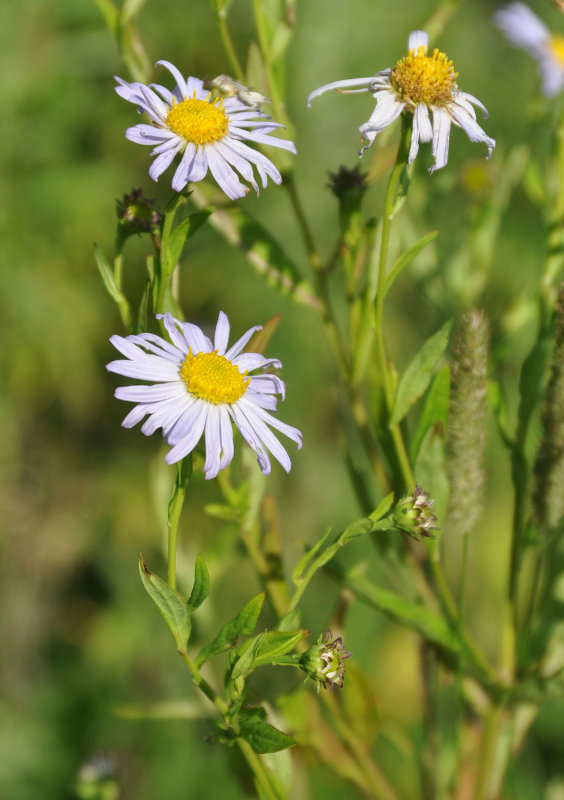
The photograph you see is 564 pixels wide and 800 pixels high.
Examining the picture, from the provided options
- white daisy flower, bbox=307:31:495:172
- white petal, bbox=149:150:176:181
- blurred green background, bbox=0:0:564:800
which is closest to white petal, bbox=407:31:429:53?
white daisy flower, bbox=307:31:495:172

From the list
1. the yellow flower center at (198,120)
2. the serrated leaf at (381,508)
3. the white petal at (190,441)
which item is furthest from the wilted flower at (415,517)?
the yellow flower center at (198,120)

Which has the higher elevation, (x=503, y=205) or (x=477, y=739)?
(x=503, y=205)

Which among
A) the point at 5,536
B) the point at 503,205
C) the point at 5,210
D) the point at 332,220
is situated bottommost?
the point at 503,205

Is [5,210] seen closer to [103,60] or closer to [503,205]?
[103,60]

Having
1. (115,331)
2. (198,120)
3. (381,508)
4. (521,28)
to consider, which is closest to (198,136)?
(198,120)

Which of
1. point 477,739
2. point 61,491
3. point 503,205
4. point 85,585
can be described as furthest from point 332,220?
point 477,739

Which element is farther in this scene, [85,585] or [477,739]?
[85,585]

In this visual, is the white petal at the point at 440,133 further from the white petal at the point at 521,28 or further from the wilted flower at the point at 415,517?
the white petal at the point at 521,28

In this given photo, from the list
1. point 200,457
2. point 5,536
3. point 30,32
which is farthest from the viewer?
point 5,536
